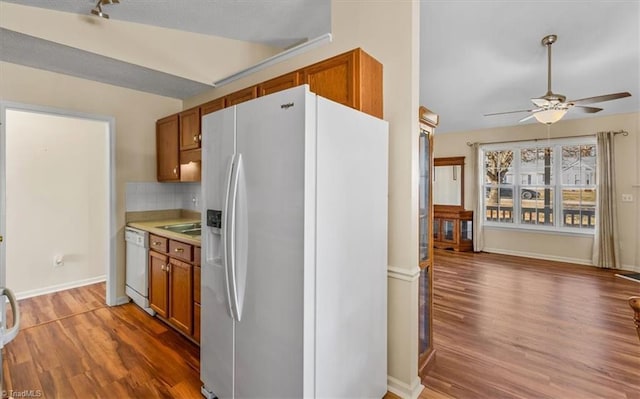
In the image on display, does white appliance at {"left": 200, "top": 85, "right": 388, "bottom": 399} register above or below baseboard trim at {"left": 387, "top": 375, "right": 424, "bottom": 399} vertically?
above

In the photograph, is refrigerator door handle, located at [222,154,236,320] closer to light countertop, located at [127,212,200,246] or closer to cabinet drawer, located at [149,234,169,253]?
light countertop, located at [127,212,200,246]

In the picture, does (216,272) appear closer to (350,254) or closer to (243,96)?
(350,254)

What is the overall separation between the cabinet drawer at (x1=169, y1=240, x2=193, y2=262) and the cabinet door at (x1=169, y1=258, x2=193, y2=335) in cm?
5

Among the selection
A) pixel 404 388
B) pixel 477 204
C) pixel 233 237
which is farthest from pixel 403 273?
pixel 477 204

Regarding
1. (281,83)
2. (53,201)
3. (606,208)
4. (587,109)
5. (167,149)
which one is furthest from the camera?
(606,208)

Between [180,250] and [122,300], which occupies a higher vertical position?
[180,250]

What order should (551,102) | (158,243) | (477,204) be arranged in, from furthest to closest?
(477,204) → (551,102) → (158,243)

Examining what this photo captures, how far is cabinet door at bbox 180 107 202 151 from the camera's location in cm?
321

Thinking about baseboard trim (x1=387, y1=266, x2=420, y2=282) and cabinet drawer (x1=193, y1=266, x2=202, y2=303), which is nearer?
baseboard trim (x1=387, y1=266, x2=420, y2=282)

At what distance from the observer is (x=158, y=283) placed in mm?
2928

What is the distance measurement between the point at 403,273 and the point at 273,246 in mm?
945

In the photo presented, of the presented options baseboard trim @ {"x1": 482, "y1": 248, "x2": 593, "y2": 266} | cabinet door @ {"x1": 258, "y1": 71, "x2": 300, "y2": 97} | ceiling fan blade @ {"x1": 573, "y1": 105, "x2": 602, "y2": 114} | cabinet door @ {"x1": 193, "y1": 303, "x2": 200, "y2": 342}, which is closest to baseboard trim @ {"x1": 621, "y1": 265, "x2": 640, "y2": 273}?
baseboard trim @ {"x1": 482, "y1": 248, "x2": 593, "y2": 266}

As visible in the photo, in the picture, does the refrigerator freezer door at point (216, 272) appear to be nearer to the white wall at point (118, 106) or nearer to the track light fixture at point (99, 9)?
the track light fixture at point (99, 9)

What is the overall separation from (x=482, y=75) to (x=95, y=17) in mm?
4248
